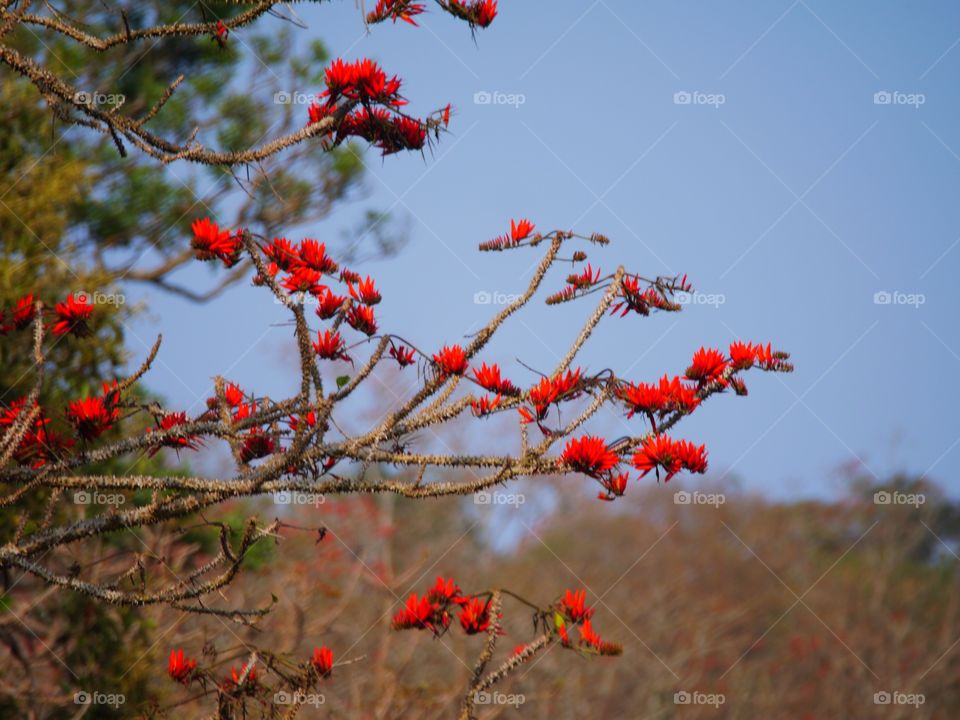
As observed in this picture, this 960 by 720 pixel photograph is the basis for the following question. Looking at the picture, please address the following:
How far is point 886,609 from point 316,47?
17.5m

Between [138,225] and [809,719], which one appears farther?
[809,719]

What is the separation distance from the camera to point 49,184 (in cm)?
595

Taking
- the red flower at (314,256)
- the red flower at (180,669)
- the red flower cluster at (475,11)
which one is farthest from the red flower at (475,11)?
the red flower at (180,669)

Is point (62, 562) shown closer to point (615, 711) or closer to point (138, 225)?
point (138, 225)

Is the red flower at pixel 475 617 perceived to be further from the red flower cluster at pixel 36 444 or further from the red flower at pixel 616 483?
the red flower cluster at pixel 36 444

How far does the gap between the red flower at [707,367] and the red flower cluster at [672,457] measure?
309 millimetres

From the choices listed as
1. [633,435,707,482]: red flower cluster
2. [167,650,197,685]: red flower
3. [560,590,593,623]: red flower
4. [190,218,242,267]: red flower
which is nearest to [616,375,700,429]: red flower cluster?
[633,435,707,482]: red flower cluster

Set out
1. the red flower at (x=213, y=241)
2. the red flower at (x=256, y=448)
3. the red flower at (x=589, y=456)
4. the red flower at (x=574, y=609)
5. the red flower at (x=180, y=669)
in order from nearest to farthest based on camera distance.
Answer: the red flower at (x=589, y=456) → the red flower at (x=213, y=241) → the red flower at (x=256, y=448) → the red flower at (x=574, y=609) → the red flower at (x=180, y=669)

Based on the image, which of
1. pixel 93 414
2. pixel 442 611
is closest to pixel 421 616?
pixel 442 611

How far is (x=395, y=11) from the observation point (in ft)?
9.41

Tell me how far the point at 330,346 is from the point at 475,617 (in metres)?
1.01

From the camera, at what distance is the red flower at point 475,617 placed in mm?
3271

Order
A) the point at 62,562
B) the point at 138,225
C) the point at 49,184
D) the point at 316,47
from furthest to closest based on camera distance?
the point at 316,47 < the point at 138,225 < the point at 49,184 < the point at 62,562

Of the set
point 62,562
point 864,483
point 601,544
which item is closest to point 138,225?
point 62,562
